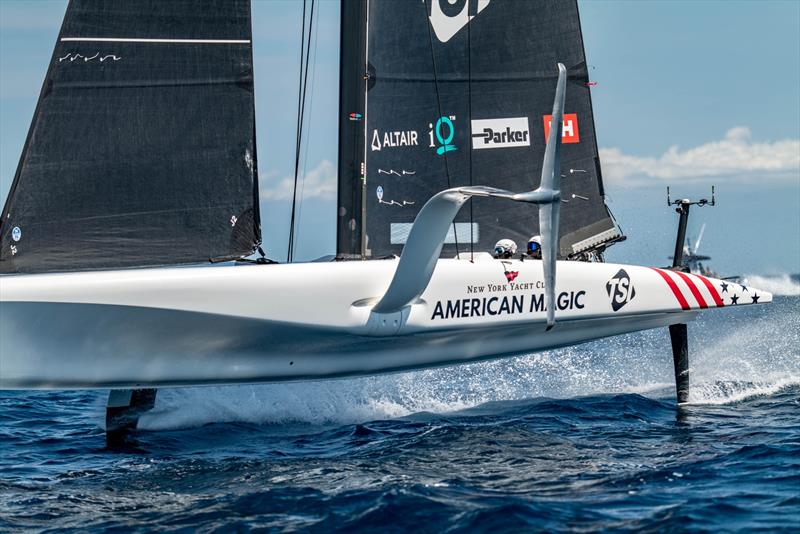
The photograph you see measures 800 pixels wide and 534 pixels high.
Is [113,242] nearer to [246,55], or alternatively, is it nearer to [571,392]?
[246,55]

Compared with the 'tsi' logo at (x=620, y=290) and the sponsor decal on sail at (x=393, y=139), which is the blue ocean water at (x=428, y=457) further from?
the sponsor decal on sail at (x=393, y=139)

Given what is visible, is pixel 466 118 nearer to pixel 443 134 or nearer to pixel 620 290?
pixel 443 134

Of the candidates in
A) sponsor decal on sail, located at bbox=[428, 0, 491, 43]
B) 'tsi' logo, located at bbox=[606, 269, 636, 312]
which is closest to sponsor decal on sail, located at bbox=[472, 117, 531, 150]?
sponsor decal on sail, located at bbox=[428, 0, 491, 43]

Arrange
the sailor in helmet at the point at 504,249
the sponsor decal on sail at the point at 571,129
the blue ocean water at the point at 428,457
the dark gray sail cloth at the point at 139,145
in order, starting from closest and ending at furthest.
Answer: the blue ocean water at the point at 428,457 → the dark gray sail cloth at the point at 139,145 → the sailor in helmet at the point at 504,249 → the sponsor decal on sail at the point at 571,129

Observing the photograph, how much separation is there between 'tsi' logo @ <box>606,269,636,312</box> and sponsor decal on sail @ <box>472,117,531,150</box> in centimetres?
182

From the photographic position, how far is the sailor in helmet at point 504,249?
10.4m

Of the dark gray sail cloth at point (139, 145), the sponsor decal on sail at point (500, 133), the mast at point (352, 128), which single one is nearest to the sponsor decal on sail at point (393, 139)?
the mast at point (352, 128)

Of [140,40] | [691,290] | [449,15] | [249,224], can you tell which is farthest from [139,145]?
[691,290]

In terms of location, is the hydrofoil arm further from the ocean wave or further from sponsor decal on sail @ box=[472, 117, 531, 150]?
the ocean wave

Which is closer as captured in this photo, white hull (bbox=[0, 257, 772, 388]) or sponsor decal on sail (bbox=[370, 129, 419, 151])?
white hull (bbox=[0, 257, 772, 388])

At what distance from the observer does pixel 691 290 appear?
11.2m

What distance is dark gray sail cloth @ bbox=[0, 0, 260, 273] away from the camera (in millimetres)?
8852

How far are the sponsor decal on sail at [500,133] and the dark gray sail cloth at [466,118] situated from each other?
1 centimetres

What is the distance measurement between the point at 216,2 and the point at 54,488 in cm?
452
